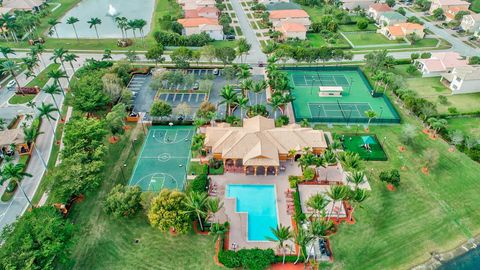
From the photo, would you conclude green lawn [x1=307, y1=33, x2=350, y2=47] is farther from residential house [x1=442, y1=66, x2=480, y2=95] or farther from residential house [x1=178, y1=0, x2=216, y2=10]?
residential house [x1=178, y1=0, x2=216, y2=10]

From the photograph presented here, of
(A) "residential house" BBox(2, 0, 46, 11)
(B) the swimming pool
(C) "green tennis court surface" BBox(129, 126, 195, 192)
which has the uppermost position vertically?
(A) "residential house" BBox(2, 0, 46, 11)

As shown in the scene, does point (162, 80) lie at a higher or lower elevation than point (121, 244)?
higher

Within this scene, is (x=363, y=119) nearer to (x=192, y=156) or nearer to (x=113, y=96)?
(x=192, y=156)

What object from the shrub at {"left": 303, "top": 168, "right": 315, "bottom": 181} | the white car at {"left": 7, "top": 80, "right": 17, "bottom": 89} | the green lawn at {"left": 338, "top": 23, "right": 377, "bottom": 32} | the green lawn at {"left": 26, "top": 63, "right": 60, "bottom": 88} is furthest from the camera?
the green lawn at {"left": 338, "top": 23, "right": 377, "bottom": 32}

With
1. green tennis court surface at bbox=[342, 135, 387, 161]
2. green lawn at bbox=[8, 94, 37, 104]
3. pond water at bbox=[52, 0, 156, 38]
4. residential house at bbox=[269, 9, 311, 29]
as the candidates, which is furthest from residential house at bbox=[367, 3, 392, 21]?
Result: green lawn at bbox=[8, 94, 37, 104]

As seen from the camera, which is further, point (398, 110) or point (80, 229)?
point (398, 110)

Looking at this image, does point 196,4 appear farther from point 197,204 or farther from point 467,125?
point 197,204

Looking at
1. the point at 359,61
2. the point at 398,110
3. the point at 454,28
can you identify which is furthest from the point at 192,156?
the point at 454,28
